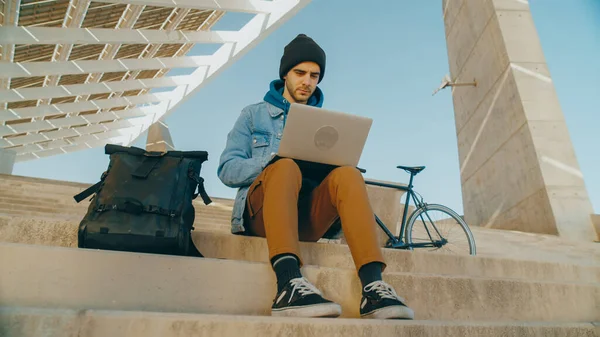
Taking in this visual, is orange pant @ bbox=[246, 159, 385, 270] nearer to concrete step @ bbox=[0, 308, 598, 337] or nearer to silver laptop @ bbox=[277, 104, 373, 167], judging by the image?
silver laptop @ bbox=[277, 104, 373, 167]

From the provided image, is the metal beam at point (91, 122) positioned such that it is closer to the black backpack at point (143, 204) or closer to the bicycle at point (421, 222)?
the bicycle at point (421, 222)

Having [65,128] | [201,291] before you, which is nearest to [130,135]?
[65,128]

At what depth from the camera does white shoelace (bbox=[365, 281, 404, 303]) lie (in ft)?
5.01

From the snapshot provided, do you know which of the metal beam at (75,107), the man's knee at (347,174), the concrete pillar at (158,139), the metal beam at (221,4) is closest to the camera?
the man's knee at (347,174)

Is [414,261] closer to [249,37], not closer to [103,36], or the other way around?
[103,36]

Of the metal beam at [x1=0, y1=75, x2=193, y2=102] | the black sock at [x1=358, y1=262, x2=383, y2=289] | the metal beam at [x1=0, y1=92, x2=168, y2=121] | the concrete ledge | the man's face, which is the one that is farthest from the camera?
the metal beam at [x1=0, y1=92, x2=168, y2=121]

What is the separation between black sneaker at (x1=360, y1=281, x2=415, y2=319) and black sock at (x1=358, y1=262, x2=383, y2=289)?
0.11ft

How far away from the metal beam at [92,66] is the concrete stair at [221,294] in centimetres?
1337

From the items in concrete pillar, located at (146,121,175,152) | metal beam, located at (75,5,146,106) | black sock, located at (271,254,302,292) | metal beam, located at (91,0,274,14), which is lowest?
black sock, located at (271,254,302,292)

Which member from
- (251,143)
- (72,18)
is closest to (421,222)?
(251,143)

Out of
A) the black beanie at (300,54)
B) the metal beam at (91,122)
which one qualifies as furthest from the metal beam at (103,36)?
the black beanie at (300,54)

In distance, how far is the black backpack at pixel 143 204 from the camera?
64.1 inches

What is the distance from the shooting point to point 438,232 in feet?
13.1

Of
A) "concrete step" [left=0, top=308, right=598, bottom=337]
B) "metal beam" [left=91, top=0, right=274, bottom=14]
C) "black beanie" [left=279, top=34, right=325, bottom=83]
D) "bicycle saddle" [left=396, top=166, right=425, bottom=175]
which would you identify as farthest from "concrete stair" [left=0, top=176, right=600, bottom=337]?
"metal beam" [left=91, top=0, right=274, bottom=14]
